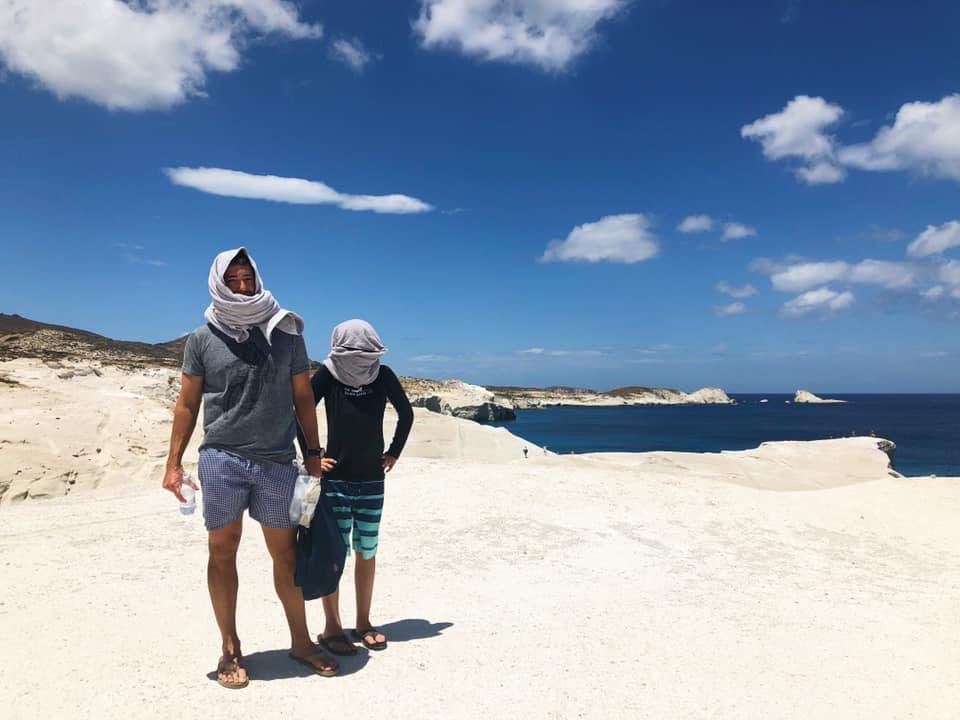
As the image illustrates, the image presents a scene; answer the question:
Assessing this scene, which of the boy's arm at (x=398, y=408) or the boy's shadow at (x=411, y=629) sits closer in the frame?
the boy's arm at (x=398, y=408)

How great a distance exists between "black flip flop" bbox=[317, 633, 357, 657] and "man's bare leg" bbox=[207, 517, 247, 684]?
631 mm

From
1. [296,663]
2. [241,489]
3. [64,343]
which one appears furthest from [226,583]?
[64,343]

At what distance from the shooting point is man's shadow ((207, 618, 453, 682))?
3.93 m

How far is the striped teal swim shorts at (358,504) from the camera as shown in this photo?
175 inches

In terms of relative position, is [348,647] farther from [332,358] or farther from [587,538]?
[587,538]

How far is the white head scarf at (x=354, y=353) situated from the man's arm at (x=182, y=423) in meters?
0.94

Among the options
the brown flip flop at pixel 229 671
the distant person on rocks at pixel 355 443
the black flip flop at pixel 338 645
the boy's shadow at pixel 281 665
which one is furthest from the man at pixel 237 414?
the black flip flop at pixel 338 645

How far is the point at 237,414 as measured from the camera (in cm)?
363

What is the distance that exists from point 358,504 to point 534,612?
2.06 m

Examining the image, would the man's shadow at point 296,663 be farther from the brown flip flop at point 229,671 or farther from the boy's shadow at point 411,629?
the brown flip flop at point 229,671

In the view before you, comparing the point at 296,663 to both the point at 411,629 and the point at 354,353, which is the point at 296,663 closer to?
the point at 411,629

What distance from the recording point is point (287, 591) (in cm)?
397

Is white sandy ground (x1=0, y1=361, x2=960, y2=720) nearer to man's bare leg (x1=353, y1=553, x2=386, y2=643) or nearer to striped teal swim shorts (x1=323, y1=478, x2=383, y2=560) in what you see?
man's bare leg (x1=353, y1=553, x2=386, y2=643)

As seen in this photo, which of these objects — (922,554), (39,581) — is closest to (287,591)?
(39,581)
